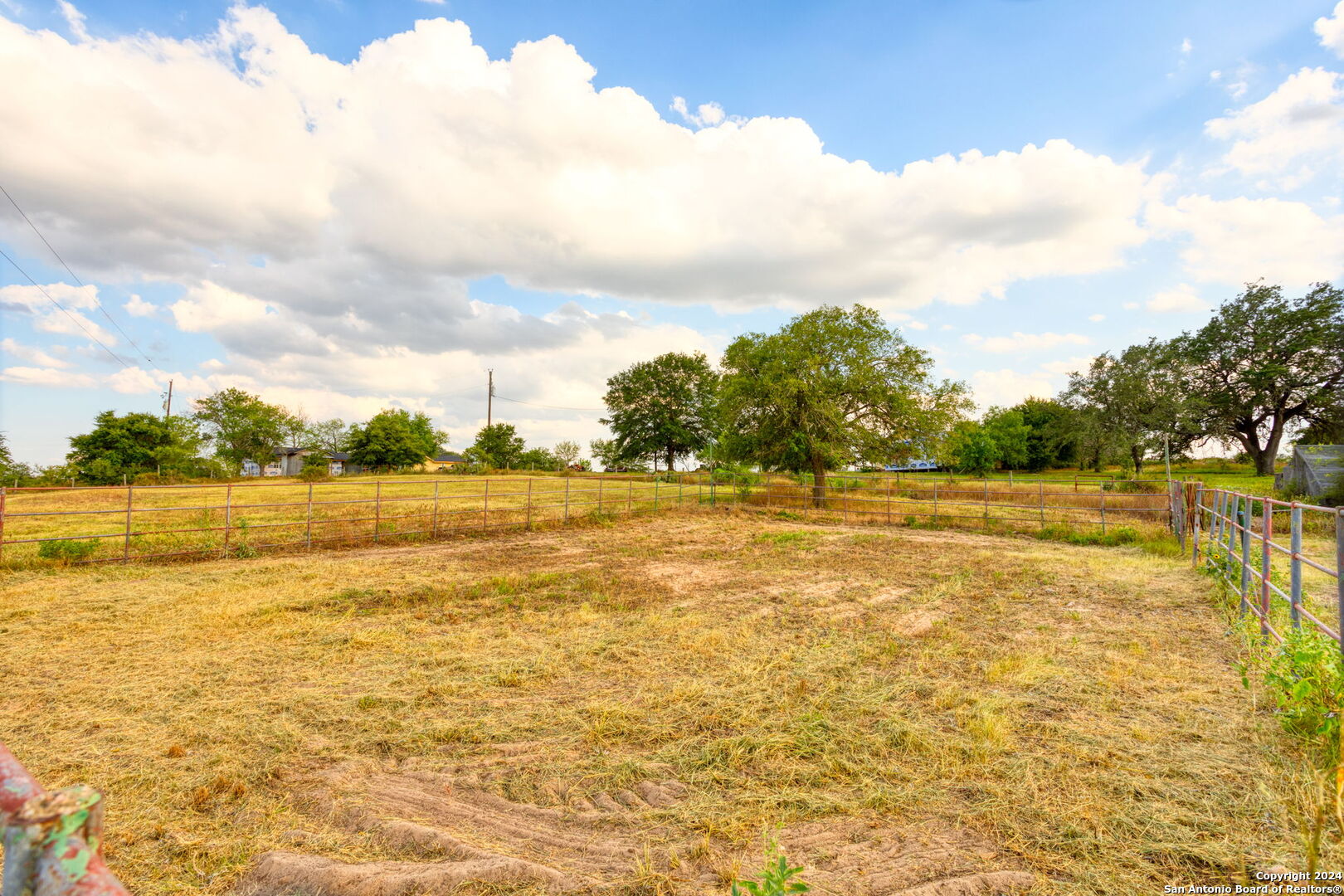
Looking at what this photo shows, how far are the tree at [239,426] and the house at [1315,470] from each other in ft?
265

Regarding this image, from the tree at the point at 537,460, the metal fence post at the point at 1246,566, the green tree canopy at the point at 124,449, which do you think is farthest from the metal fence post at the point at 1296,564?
the tree at the point at 537,460

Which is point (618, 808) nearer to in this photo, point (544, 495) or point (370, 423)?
point (544, 495)

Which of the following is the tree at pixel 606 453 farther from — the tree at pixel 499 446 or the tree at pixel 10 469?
the tree at pixel 10 469

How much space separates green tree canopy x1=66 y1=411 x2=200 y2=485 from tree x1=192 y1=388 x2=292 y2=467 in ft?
56.7

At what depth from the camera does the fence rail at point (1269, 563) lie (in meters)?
5.52

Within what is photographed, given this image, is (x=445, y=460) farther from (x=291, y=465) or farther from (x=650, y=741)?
(x=650, y=741)

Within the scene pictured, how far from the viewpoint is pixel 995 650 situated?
6.69 m

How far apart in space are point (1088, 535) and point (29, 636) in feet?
71.2

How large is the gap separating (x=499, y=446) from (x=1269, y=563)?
230 ft

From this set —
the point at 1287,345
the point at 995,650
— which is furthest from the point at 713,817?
the point at 1287,345

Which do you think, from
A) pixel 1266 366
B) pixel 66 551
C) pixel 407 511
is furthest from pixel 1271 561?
pixel 1266 366

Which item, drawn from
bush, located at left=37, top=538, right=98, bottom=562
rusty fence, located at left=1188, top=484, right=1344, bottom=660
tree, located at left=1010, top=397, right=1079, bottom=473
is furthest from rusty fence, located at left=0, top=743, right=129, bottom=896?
tree, located at left=1010, top=397, right=1079, bottom=473

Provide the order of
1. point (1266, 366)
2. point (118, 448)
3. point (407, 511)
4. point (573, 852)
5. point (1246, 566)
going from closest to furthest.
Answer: point (573, 852) < point (1246, 566) < point (407, 511) < point (1266, 366) < point (118, 448)

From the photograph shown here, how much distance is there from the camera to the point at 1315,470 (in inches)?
889
